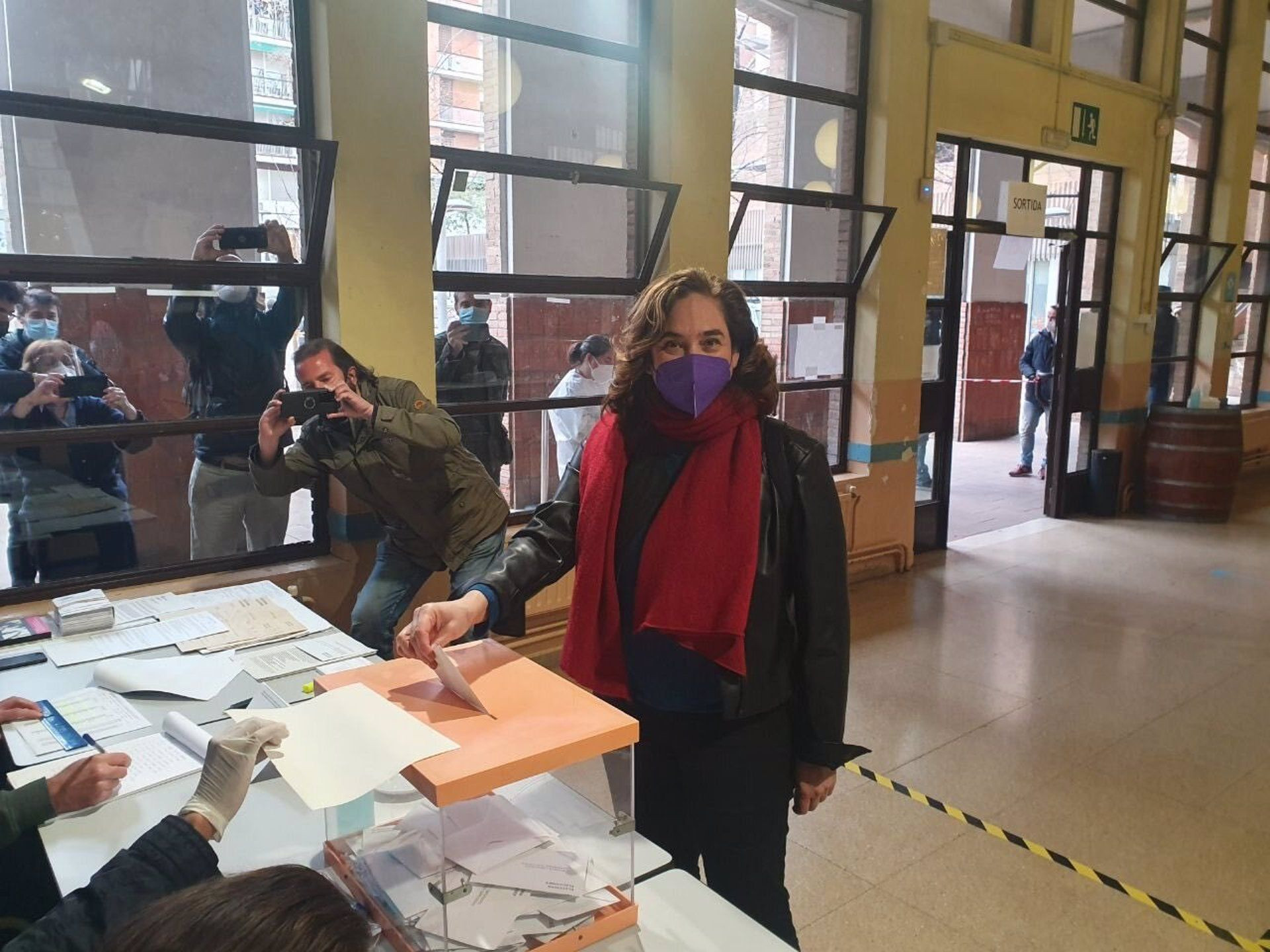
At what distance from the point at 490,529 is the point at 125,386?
1251 millimetres

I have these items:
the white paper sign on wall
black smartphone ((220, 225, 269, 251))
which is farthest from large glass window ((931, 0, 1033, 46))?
black smartphone ((220, 225, 269, 251))

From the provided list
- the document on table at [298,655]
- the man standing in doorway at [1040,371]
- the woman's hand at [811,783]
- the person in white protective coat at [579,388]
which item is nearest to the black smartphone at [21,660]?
the document on table at [298,655]

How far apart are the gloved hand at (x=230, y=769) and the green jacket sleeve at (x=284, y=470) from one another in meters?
1.80

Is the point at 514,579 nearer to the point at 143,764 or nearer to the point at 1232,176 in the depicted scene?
the point at 143,764

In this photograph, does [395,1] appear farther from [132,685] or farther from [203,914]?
[203,914]

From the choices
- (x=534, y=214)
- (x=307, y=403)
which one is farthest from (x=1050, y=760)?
(x=534, y=214)

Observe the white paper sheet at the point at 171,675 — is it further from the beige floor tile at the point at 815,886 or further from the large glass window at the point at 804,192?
the large glass window at the point at 804,192

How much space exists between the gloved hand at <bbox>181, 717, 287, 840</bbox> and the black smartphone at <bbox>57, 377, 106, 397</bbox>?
205cm

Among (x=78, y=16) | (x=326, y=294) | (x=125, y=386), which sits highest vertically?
(x=78, y=16)

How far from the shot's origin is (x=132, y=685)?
6.54 feet

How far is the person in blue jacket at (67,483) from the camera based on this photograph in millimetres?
2816

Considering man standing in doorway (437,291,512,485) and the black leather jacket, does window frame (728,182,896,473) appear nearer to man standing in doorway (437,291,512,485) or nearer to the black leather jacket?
man standing in doorway (437,291,512,485)

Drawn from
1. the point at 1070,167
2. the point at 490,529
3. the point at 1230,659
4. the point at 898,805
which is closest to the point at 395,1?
the point at 490,529

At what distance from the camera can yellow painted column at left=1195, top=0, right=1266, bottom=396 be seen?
7168mm
